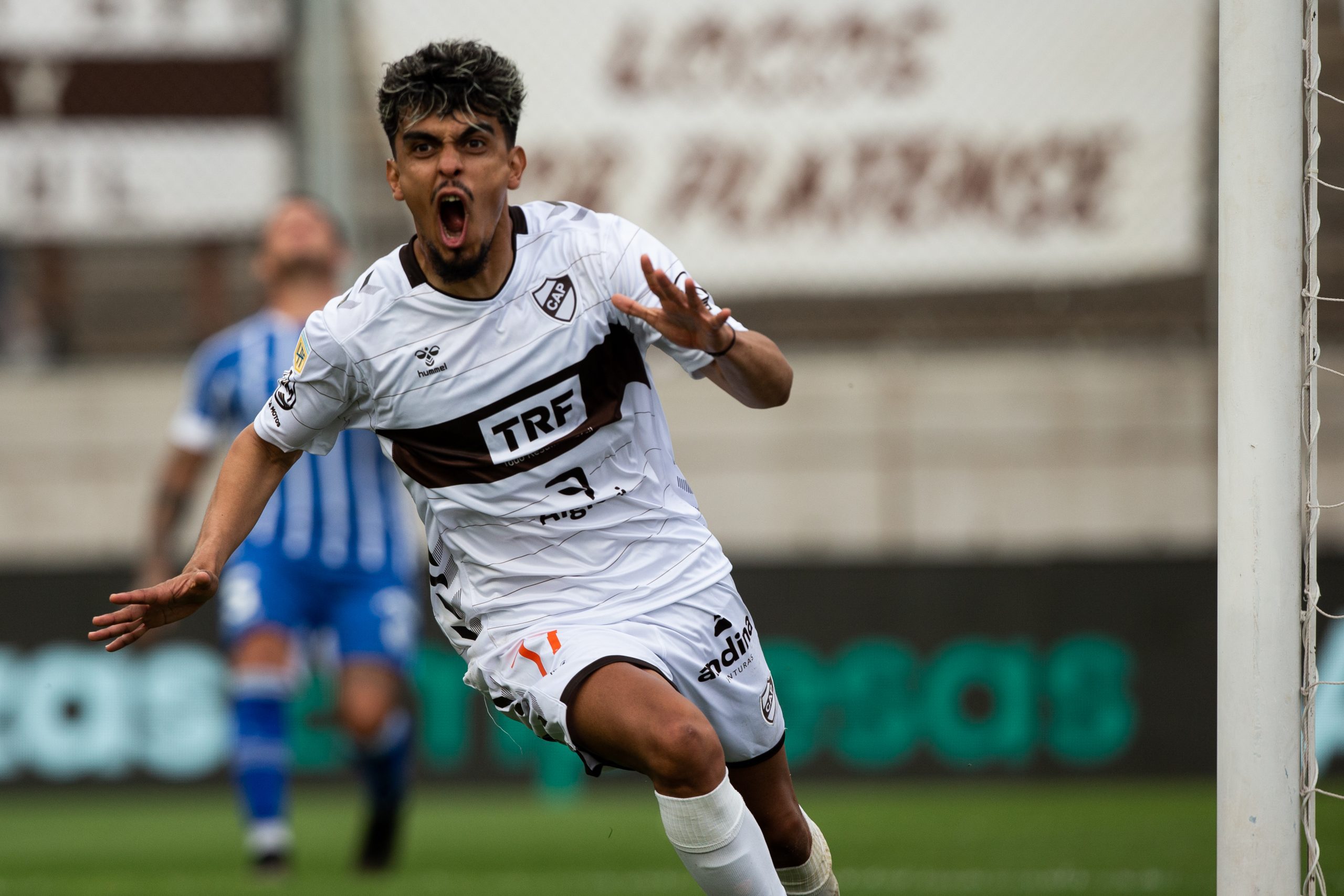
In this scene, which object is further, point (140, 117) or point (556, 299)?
point (140, 117)

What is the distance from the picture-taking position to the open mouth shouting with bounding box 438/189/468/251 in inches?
139

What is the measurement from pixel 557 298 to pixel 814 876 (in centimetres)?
145

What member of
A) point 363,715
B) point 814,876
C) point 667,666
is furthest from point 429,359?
point 363,715

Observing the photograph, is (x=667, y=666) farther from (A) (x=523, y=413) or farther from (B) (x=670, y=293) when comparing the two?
(B) (x=670, y=293)

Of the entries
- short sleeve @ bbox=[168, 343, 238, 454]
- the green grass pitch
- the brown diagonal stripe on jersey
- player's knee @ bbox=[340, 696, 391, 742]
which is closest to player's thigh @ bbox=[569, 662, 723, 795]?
the brown diagonal stripe on jersey

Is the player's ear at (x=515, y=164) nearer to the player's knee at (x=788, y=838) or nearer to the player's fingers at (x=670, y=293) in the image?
the player's fingers at (x=670, y=293)

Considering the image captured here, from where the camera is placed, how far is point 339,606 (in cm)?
649

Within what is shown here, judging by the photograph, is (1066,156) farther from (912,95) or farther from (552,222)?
(552,222)

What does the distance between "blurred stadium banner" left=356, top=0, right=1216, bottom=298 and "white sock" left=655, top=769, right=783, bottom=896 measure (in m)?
6.74

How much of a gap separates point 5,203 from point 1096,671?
6361 mm

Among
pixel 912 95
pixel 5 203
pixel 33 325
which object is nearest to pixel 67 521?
pixel 33 325

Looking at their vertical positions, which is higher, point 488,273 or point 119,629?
point 488,273

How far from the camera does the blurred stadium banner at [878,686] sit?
8453 millimetres

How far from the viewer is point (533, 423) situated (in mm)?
3709
